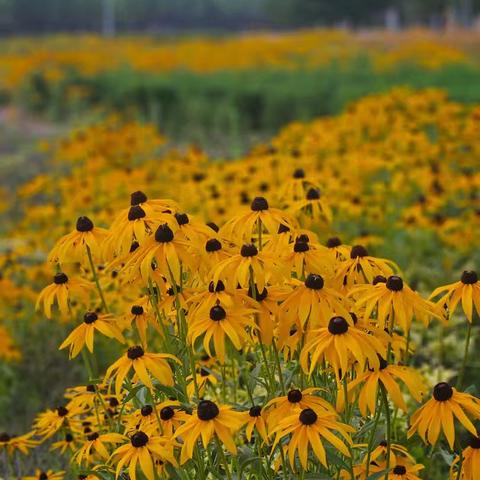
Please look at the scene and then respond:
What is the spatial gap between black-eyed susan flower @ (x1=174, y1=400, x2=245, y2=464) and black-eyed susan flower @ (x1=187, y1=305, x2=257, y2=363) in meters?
0.11

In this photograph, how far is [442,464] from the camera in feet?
10.9

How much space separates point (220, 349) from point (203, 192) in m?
2.99

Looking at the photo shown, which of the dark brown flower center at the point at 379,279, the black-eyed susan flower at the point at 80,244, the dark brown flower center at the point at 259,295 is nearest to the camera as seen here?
the dark brown flower center at the point at 259,295

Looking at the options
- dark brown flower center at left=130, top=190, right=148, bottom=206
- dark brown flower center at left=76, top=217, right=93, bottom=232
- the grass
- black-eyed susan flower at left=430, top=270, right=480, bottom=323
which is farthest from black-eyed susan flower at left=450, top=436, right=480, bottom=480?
the grass

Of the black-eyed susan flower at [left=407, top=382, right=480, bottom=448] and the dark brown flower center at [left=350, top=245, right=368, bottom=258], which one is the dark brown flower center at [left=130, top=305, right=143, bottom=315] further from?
the black-eyed susan flower at [left=407, top=382, right=480, bottom=448]

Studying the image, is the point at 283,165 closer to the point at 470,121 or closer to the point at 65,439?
the point at 470,121

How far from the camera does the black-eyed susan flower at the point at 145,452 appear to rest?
5.84 ft

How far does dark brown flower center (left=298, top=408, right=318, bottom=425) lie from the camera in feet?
5.46

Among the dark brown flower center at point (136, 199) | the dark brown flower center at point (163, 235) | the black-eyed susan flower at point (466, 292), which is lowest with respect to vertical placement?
the black-eyed susan flower at point (466, 292)

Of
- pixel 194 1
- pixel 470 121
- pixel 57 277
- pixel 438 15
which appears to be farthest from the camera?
pixel 194 1

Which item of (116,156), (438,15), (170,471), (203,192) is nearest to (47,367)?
(203,192)

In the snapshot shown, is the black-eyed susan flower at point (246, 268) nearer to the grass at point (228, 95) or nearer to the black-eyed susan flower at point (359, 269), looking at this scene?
the black-eyed susan flower at point (359, 269)

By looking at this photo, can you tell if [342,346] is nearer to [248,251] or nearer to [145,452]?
[248,251]

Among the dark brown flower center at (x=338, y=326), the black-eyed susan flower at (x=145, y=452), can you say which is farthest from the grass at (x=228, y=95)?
the dark brown flower center at (x=338, y=326)
